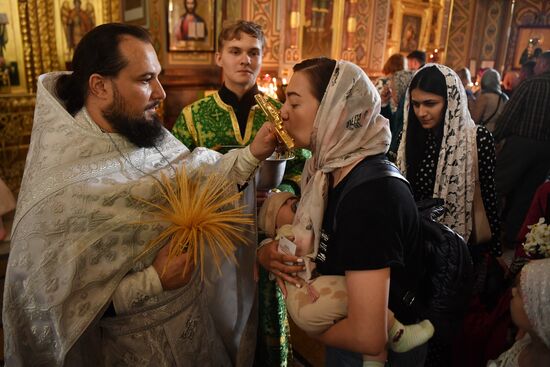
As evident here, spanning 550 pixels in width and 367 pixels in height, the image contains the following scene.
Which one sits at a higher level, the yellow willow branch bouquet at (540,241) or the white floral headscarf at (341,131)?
the white floral headscarf at (341,131)

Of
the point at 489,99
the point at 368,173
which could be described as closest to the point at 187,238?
the point at 368,173

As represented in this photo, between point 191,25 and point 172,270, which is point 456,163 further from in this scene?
point 191,25

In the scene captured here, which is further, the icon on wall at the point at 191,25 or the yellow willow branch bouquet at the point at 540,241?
the icon on wall at the point at 191,25

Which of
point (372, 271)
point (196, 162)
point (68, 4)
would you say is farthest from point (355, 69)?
point (68, 4)

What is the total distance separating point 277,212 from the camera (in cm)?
174

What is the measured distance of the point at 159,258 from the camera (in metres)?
1.53

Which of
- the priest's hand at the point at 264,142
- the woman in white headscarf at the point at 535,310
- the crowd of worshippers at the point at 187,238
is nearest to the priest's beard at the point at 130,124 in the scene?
the crowd of worshippers at the point at 187,238

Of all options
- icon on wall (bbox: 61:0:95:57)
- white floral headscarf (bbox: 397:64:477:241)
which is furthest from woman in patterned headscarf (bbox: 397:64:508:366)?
icon on wall (bbox: 61:0:95:57)

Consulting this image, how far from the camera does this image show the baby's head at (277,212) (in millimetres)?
1712

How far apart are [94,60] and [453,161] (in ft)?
6.19

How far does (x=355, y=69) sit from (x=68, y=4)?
6836 millimetres

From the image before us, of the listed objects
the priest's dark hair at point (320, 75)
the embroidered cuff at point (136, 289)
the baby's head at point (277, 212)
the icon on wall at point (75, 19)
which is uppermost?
the icon on wall at point (75, 19)

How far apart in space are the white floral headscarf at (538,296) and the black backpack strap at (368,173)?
562mm

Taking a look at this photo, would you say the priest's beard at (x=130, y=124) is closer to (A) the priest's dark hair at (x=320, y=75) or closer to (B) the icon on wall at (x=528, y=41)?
(A) the priest's dark hair at (x=320, y=75)
